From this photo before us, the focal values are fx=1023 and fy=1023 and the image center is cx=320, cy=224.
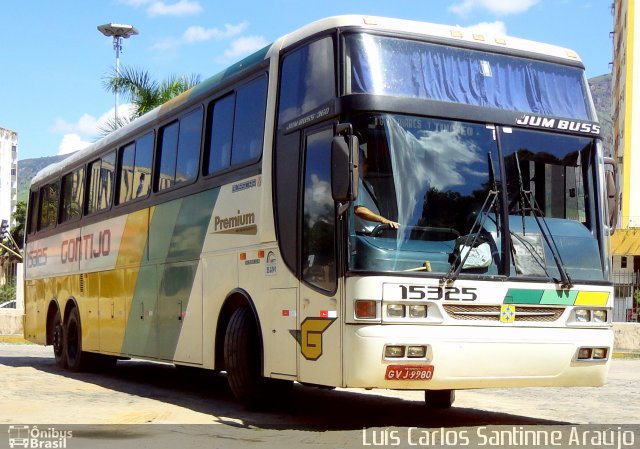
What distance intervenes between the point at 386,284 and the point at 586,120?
117 inches

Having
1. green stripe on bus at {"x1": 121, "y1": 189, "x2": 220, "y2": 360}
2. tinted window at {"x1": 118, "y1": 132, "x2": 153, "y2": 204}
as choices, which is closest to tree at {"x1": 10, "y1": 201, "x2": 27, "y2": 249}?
tinted window at {"x1": 118, "y1": 132, "x2": 153, "y2": 204}

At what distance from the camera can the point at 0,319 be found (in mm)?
31469

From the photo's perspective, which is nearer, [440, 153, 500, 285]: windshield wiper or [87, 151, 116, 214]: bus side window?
[440, 153, 500, 285]: windshield wiper

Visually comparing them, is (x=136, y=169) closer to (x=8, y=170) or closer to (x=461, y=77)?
(x=461, y=77)

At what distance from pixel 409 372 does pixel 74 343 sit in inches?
424

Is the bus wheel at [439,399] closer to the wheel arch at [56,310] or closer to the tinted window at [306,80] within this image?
the tinted window at [306,80]

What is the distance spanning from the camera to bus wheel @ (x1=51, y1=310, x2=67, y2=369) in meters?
18.8

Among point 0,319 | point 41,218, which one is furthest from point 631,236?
point 41,218

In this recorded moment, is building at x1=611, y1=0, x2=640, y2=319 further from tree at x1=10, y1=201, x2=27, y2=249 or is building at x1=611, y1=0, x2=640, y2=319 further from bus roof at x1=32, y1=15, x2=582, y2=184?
tree at x1=10, y1=201, x2=27, y2=249

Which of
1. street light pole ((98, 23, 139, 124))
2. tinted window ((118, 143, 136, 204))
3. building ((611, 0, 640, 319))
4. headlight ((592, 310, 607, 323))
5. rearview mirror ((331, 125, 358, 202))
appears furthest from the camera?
building ((611, 0, 640, 319))

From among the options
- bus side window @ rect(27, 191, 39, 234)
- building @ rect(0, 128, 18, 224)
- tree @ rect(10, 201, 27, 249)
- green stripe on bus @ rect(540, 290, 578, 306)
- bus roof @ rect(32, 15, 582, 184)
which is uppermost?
building @ rect(0, 128, 18, 224)

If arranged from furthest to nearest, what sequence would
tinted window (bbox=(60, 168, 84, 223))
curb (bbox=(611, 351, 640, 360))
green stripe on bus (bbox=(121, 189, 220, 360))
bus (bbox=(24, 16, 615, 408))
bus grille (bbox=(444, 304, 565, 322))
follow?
1. curb (bbox=(611, 351, 640, 360))
2. tinted window (bbox=(60, 168, 84, 223))
3. green stripe on bus (bbox=(121, 189, 220, 360))
4. bus grille (bbox=(444, 304, 565, 322))
5. bus (bbox=(24, 16, 615, 408))

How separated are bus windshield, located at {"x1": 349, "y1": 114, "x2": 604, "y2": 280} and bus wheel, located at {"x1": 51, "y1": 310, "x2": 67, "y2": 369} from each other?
11.2 meters

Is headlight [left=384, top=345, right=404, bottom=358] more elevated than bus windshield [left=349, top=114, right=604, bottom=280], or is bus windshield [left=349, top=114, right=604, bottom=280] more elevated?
bus windshield [left=349, top=114, right=604, bottom=280]
